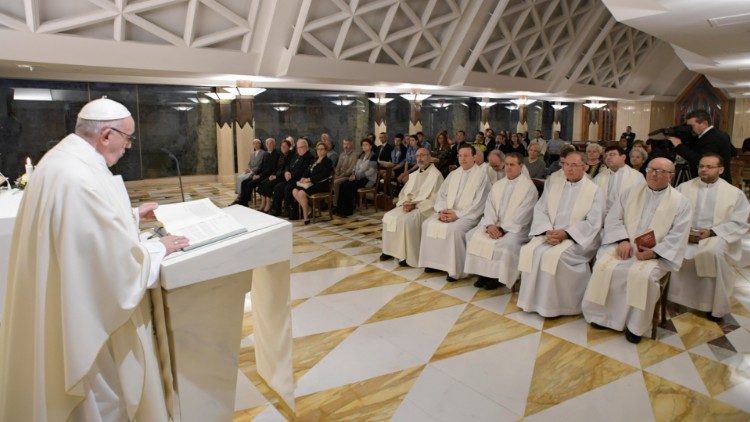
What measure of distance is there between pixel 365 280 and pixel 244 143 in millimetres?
8788

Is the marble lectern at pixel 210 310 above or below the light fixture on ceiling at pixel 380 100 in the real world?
below

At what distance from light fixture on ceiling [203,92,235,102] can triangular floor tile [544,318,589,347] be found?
1085 cm

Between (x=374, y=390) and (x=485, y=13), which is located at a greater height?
(x=485, y=13)

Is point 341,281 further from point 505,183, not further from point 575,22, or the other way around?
point 575,22

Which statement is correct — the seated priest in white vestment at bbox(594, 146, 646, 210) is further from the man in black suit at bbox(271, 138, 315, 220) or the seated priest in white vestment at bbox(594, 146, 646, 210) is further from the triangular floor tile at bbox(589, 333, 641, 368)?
the man in black suit at bbox(271, 138, 315, 220)

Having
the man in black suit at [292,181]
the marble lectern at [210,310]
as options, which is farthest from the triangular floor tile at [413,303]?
the man in black suit at [292,181]

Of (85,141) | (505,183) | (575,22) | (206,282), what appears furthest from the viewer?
(575,22)

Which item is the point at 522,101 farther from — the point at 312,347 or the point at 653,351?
the point at 312,347

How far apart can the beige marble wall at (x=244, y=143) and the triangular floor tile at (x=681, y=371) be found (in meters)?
11.2

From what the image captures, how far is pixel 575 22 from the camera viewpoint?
46.2ft

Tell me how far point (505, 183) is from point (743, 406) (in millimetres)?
2752

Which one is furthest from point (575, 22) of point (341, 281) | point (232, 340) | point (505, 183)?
point (232, 340)

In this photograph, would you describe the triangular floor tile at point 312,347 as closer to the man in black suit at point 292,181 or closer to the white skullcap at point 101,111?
the white skullcap at point 101,111

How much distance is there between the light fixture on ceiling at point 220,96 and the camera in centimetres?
1275
